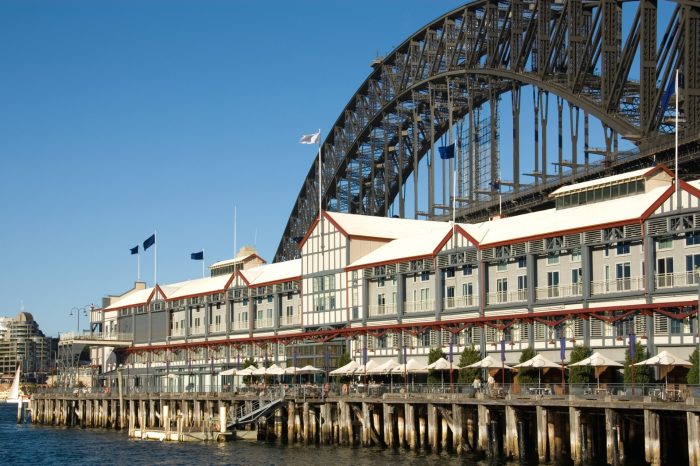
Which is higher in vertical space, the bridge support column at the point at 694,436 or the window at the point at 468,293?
the window at the point at 468,293

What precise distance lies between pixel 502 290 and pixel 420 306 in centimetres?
1074

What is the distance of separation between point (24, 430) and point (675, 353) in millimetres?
85356

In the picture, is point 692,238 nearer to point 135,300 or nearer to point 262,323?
point 262,323

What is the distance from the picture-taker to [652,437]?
65.4 meters

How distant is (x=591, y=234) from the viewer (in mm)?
85500

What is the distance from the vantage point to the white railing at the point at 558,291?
284 ft

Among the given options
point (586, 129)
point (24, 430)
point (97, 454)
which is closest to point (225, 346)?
point (24, 430)

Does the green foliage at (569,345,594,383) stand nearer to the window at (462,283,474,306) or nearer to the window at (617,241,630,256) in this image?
the window at (617,241,630,256)

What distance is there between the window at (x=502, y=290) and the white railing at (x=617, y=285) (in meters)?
9.69

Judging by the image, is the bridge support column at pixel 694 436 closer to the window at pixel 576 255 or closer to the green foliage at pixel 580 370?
the green foliage at pixel 580 370

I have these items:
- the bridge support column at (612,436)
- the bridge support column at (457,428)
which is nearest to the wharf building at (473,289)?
the bridge support column at (457,428)

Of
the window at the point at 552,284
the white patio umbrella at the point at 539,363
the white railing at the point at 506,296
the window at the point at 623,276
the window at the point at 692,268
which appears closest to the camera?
the window at the point at 692,268

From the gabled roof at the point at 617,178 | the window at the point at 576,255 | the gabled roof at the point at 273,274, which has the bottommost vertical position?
the window at the point at 576,255

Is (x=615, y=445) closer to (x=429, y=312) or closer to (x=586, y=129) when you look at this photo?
(x=429, y=312)
